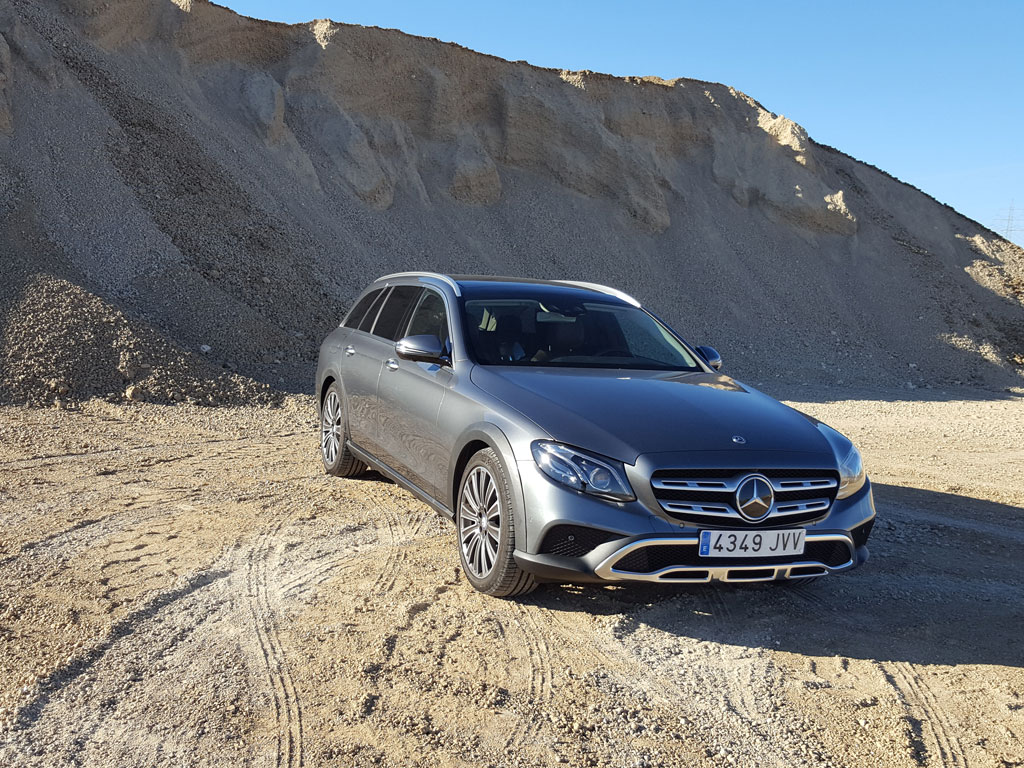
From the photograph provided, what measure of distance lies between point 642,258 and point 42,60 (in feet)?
52.4

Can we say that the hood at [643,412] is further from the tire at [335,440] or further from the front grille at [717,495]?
the tire at [335,440]

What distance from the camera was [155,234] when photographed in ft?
55.2

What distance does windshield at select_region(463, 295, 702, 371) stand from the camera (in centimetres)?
557

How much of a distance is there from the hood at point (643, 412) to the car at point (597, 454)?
0.01 metres

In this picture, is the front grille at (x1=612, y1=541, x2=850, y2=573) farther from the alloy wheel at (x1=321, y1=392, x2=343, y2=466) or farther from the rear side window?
the rear side window

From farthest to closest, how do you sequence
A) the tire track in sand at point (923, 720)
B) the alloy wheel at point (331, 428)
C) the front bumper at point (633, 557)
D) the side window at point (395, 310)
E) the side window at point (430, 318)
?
the alloy wheel at point (331, 428), the side window at point (395, 310), the side window at point (430, 318), the front bumper at point (633, 557), the tire track in sand at point (923, 720)

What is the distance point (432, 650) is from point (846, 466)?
2.27 m

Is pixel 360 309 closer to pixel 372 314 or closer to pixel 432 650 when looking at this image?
pixel 372 314

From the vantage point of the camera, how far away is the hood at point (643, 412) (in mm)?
4367

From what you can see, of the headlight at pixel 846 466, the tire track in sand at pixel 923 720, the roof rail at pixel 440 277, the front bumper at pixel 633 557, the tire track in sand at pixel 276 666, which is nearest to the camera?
the tire track in sand at pixel 276 666

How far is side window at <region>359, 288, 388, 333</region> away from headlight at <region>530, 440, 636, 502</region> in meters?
3.11

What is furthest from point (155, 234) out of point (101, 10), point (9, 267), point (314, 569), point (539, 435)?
point (539, 435)

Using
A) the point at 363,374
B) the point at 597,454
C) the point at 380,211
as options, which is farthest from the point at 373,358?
the point at 380,211

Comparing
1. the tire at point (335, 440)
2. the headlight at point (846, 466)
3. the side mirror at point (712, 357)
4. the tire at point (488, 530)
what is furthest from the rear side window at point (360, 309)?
the headlight at point (846, 466)
